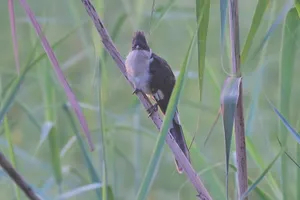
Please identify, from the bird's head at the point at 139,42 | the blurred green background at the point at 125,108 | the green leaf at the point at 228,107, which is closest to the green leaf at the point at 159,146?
the green leaf at the point at 228,107

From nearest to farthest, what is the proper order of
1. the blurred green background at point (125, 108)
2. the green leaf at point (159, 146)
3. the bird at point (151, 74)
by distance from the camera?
the green leaf at point (159, 146), the bird at point (151, 74), the blurred green background at point (125, 108)

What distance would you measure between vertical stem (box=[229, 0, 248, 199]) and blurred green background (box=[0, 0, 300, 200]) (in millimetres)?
125

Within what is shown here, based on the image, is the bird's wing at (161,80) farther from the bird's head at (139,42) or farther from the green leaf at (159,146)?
the green leaf at (159,146)

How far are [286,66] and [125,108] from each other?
1454mm

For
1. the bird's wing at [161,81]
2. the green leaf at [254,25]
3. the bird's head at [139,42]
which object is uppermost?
the green leaf at [254,25]

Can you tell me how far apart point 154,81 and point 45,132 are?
289mm

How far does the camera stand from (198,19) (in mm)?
792

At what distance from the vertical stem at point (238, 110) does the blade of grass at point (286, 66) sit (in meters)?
0.09

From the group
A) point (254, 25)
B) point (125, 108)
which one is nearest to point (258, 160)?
point (254, 25)

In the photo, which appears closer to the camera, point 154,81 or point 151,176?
point 151,176

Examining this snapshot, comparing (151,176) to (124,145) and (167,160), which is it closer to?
(167,160)

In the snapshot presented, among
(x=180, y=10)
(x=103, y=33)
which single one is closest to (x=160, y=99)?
(x=103, y=33)

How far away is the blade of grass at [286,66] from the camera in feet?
3.02

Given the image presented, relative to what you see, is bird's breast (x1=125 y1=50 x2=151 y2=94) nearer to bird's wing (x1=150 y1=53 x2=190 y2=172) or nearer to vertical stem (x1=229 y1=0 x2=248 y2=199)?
bird's wing (x1=150 y1=53 x2=190 y2=172)
